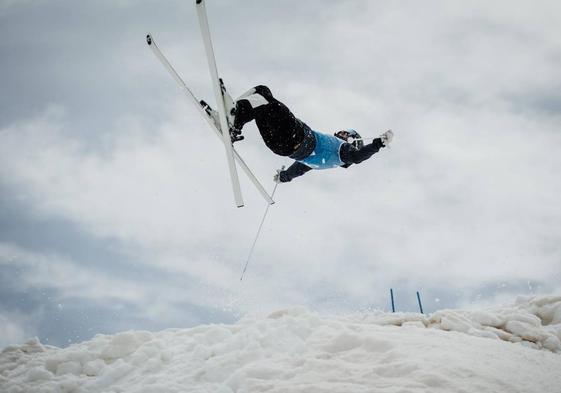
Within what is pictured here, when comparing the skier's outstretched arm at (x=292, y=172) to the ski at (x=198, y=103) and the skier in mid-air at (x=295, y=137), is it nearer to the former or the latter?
the skier in mid-air at (x=295, y=137)

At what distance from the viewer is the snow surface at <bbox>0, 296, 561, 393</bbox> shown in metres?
4.01

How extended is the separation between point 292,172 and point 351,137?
146cm

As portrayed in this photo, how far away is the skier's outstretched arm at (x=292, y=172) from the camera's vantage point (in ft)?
28.6

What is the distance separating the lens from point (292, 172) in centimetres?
880

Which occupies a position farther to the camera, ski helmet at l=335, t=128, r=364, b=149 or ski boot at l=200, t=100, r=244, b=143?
ski helmet at l=335, t=128, r=364, b=149

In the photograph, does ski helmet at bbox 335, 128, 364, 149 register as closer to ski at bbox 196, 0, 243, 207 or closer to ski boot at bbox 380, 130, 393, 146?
ski boot at bbox 380, 130, 393, 146

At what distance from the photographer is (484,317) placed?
616 centimetres

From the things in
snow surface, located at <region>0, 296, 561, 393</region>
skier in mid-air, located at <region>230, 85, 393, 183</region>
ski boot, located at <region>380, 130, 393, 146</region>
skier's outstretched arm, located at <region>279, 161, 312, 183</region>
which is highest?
skier's outstretched arm, located at <region>279, 161, 312, 183</region>

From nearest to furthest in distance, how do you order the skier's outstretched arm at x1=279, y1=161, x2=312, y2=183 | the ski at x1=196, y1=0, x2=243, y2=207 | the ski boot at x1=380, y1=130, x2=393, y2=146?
the ski at x1=196, y1=0, x2=243, y2=207 < the ski boot at x1=380, y1=130, x2=393, y2=146 < the skier's outstretched arm at x1=279, y1=161, x2=312, y2=183

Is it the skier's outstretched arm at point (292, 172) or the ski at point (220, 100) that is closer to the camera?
the ski at point (220, 100)

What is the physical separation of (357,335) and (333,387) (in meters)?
1.05

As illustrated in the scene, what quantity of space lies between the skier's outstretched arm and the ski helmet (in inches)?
42.4

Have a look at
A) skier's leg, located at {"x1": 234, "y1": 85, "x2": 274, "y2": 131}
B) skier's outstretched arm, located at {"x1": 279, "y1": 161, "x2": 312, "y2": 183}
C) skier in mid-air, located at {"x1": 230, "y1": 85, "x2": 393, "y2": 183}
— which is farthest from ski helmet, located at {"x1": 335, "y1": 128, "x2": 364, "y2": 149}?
skier's leg, located at {"x1": 234, "y1": 85, "x2": 274, "y2": 131}

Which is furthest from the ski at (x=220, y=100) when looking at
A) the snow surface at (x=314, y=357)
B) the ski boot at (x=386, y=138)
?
the ski boot at (x=386, y=138)
